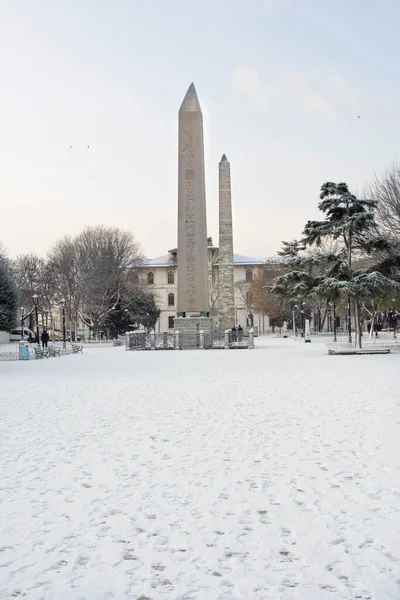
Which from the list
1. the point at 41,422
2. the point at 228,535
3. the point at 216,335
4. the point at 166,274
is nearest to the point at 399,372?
the point at 41,422

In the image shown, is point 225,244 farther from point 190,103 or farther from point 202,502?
point 202,502

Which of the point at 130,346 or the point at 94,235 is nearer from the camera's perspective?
the point at 130,346

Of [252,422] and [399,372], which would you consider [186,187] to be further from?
[252,422]

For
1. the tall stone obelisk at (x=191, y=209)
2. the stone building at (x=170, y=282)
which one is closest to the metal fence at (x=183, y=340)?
the tall stone obelisk at (x=191, y=209)

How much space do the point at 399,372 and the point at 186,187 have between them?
50.1ft

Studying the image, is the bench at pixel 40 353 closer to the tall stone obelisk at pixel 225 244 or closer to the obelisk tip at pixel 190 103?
the obelisk tip at pixel 190 103

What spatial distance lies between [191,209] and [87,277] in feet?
60.0

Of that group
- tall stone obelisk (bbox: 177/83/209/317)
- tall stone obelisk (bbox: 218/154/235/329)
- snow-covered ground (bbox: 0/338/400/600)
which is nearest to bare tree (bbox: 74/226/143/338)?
tall stone obelisk (bbox: 218/154/235/329)

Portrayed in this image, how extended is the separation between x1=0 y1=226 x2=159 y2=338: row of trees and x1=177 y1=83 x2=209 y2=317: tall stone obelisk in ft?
57.8

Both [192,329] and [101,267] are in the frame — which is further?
[101,267]

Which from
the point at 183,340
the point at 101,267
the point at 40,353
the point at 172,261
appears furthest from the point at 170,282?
the point at 40,353

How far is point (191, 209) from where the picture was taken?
2797cm

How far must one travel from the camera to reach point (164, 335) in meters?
34.4

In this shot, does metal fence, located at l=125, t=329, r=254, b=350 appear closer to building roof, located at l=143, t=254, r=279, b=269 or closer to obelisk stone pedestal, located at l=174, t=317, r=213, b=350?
obelisk stone pedestal, located at l=174, t=317, r=213, b=350
